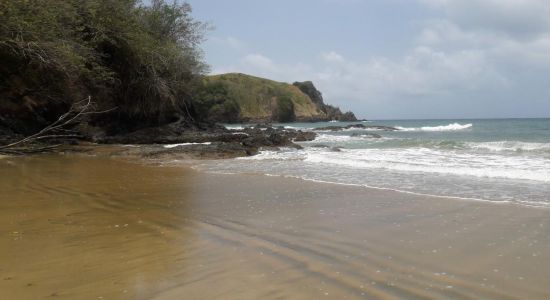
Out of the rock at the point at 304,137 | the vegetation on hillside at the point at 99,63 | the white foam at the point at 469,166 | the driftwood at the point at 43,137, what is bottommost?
the white foam at the point at 469,166

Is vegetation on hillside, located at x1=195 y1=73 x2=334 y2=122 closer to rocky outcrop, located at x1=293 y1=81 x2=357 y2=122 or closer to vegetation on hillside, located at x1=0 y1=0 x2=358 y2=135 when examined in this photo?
rocky outcrop, located at x1=293 y1=81 x2=357 y2=122

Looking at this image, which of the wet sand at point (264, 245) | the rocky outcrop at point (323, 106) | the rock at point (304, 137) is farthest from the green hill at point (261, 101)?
the wet sand at point (264, 245)

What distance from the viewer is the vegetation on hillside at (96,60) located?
13.5 meters

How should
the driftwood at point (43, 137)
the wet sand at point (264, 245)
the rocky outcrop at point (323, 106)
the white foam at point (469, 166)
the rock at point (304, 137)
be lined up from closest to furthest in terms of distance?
the wet sand at point (264, 245) → the driftwood at point (43, 137) → the white foam at point (469, 166) → the rock at point (304, 137) → the rocky outcrop at point (323, 106)

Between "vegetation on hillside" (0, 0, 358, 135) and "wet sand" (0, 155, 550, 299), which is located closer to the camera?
"wet sand" (0, 155, 550, 299)

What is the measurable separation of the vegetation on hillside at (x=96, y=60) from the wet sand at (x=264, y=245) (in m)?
7.04

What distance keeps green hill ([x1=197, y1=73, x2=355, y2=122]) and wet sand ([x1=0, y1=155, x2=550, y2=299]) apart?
67678 millimetres

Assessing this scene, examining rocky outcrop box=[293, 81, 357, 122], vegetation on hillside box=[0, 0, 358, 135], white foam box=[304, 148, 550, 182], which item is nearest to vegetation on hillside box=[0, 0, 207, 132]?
vegetation on hillside box=[0, 0, 358, 135]

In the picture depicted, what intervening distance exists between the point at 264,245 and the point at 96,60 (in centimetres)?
1847

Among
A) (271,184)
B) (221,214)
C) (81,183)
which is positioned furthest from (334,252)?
(81,183)

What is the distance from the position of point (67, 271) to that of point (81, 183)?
595 centimetres

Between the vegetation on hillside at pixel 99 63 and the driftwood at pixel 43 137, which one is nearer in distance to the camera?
the driftwood at pixel 43 137

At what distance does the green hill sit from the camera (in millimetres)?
77875

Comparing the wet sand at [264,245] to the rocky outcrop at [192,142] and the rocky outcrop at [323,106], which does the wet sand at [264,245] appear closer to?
the rocky outcrop at [192,142]
